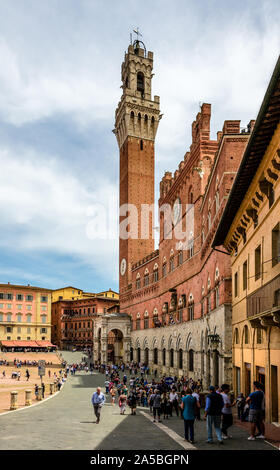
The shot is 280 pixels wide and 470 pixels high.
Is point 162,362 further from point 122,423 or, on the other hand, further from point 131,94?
point 131,94

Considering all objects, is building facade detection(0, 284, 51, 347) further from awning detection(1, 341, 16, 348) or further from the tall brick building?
the tall brick building

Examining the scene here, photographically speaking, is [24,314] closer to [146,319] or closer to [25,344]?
[25,344]

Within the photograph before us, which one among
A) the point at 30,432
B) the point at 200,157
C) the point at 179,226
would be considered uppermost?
the point at 200,157

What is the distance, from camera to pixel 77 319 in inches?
4067

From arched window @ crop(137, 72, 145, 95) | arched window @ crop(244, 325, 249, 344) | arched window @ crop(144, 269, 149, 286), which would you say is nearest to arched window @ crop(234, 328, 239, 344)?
arched window @ crop(244, 325, 249, 344)

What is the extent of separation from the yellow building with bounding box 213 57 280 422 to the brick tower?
170ft

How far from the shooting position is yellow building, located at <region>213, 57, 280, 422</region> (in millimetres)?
11969

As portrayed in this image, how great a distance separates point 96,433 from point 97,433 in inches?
1.3

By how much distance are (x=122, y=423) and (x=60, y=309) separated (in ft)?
302

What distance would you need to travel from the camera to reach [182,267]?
140 ft

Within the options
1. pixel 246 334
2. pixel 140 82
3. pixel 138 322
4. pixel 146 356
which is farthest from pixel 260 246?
pixel 140 82

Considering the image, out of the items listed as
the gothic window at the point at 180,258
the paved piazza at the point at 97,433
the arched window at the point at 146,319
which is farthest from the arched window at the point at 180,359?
the paved piazza at the point at 97,433

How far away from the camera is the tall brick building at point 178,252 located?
2576 centimetres
